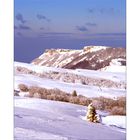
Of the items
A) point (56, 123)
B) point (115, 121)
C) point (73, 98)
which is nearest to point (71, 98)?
point (73, 98)

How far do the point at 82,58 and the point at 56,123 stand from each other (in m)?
0.35

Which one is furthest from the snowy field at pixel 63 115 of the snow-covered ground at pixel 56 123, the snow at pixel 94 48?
the snow at pixel 94 48

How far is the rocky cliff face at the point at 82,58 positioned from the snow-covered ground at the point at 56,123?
0.64ft

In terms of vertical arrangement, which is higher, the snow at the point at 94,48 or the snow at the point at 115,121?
the snow at the point at 94,48

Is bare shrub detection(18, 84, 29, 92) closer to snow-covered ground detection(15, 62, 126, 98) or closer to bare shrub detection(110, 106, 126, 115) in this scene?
snow-covered ground detection(15, 62, 126, 98)

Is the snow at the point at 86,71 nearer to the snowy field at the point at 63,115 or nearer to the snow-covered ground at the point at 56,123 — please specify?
the snowy field at the point at 63,115

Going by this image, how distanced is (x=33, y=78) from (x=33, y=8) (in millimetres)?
346

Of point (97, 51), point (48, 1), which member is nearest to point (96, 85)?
point (97, 51)

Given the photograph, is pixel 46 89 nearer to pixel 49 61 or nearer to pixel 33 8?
pixel 49 61

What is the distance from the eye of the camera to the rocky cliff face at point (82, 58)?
435 cm

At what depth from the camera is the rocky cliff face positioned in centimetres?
435

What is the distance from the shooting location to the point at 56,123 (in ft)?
14.3
